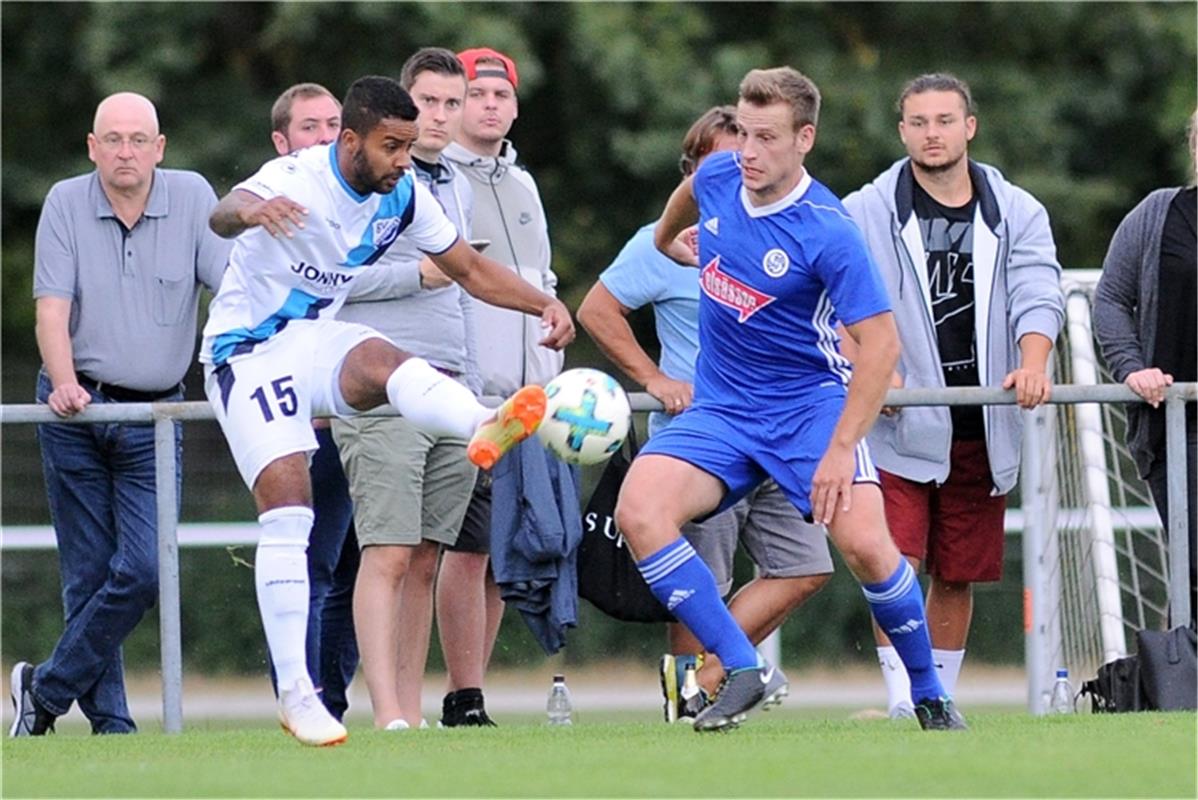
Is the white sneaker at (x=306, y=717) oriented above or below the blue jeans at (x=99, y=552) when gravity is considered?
below

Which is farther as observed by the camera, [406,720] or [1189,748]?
[406,720]

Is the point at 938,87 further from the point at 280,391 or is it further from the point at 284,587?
the point at 284,587

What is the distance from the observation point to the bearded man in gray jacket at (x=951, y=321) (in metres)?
8.57

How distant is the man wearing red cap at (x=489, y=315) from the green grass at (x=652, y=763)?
0.96 meters

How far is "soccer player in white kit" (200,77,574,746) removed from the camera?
7320mm

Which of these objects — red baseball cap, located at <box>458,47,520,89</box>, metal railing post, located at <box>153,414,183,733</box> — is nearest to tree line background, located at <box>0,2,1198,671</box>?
red baseball cap, located at <box>458,47,520,89</box>

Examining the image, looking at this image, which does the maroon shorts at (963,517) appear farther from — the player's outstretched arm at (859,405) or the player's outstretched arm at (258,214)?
the player's outstretched arm at (258,214)

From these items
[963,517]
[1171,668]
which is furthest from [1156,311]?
[1171,668]

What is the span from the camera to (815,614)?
53.4 feet

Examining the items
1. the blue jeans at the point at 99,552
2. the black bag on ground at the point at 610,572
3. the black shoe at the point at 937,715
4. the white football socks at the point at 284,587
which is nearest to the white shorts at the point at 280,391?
the white football socks at the point at 284,587

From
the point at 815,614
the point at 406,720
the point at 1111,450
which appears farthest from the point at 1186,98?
the point at 406,720

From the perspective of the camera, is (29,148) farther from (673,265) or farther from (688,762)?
(688,762)

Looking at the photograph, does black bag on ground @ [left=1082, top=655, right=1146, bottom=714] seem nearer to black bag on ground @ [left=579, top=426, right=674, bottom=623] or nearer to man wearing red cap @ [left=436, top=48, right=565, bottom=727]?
black bag on ground @ [left=579, top=426, right=674, bottom=623]

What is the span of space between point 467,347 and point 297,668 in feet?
6.49
